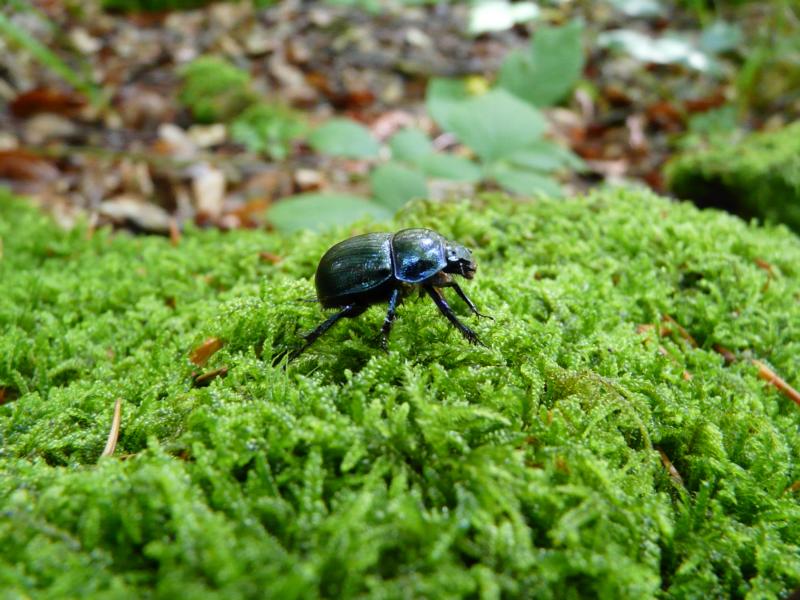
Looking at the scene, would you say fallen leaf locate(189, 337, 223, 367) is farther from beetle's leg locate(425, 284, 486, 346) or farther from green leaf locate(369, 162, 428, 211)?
green leaf locate(369, 162, 428, 211)

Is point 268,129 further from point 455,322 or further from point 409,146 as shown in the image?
point 455,322

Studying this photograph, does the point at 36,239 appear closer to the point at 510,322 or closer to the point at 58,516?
the point at 58,516

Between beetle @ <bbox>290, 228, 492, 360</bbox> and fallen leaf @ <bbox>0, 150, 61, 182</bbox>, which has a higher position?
beetle @ <bbox>290, 228, 492, 360</bbox>

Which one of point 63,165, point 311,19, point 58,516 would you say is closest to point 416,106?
point 311,19

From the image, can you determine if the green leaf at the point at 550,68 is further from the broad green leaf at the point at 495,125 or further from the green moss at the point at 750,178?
the green moss at the point at 750,178

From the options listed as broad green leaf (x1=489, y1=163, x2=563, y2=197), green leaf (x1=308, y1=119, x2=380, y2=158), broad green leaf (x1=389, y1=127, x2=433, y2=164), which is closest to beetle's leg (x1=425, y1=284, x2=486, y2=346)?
broad green leaf (x1=489, y1=163, x2=563, y2=197)

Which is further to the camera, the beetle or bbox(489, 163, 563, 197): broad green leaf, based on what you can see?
bbox(489, 163, 563, 197): broad green leaf

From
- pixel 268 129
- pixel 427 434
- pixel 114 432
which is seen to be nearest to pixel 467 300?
pixel 427 434
